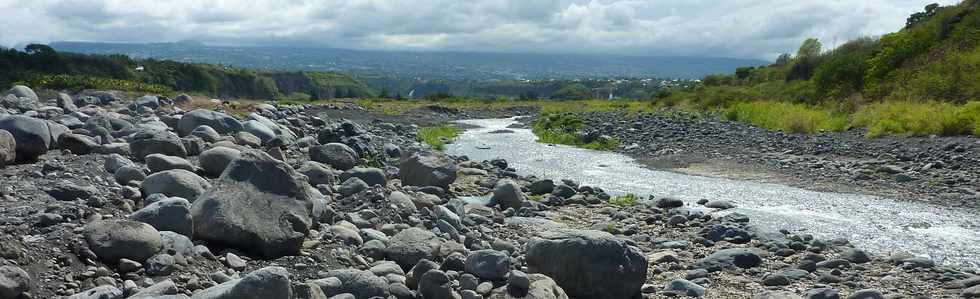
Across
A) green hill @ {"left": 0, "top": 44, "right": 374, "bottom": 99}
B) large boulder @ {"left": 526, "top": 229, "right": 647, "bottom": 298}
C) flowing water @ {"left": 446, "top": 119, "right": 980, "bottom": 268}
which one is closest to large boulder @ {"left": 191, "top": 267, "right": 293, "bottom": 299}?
large boulder @ {"left": 526, "top": 229, "right": 647, "bottom": 298}

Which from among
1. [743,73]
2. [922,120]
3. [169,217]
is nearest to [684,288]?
[169,217]

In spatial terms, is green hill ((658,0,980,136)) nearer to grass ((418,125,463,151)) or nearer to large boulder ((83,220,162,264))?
grass ((418,125,463,151))

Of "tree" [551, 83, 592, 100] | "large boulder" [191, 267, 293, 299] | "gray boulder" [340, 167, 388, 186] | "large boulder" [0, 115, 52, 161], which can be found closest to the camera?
"large boulder" [191, 267, 293, 299]

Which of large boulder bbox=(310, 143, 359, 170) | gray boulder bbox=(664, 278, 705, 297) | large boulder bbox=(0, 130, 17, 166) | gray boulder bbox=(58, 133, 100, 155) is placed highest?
large boulder bbox=(0, 130, 17, 166)

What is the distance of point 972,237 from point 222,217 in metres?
11.4

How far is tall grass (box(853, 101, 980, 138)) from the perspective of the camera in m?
21.9

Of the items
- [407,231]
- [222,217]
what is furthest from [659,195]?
[222,217]

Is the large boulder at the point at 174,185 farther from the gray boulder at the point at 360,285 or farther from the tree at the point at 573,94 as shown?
the tree at the point at 573,94

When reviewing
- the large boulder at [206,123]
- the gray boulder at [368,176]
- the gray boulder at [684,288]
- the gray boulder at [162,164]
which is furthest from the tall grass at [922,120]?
the gray boulder at [162,164]

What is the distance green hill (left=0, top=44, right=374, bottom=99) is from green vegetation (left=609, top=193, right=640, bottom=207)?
91.4 ft

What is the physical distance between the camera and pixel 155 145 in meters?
10.8

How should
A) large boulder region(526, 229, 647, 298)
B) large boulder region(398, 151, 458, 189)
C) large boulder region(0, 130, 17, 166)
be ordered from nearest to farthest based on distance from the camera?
large boulder region(526, 229, 647, 298) → large boulder region(0, 130, 17, 166) → large boulder region(398, 151, 458, 189)

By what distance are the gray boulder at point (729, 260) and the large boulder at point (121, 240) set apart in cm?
643

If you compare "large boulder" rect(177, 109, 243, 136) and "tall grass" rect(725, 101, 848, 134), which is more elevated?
"large boulder" rect(177, 109, 243, 136)
